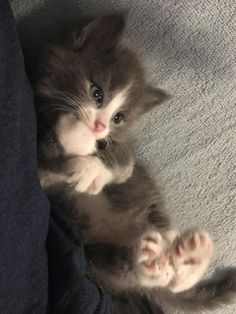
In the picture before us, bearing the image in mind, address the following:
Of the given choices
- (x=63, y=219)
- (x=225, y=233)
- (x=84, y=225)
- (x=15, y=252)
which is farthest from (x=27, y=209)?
(x=225, y=233)

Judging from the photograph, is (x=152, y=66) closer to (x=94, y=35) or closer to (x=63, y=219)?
(x=94, y=35)

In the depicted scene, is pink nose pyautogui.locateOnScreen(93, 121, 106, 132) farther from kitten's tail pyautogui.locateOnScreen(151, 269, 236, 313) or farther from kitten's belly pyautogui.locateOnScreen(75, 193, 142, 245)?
kitten's tail pyautogui.locateOnScreen(151, 269, 236, 313)

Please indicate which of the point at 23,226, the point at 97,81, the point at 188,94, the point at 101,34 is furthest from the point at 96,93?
the point at 23,226

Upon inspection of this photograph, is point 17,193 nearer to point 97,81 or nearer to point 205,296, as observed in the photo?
point 97,81

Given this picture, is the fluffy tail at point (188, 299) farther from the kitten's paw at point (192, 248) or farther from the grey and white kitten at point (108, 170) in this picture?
the kitten's paw at point (192, 248)

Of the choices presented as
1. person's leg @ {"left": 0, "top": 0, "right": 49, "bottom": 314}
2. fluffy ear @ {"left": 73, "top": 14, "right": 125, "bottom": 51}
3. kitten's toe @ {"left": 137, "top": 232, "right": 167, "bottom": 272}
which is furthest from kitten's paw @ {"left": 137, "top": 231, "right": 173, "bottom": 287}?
fluffy ear @ {"left": 73, "top": 14, "right": 125, "bottom": 51}
